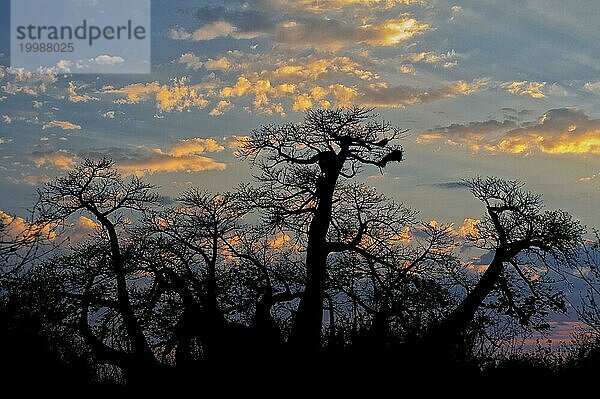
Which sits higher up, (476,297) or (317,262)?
(317,262)

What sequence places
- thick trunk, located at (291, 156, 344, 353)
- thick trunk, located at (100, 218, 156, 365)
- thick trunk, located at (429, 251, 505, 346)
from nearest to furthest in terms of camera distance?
1. thick trunk, located at (291, 156, 344, 353)
2. thick trunk, located at (429, 251, 505, 346)
3. thick trunk, located at (100, 218, 156, 365)

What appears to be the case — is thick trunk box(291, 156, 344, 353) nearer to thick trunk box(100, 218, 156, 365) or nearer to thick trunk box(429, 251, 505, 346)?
thick trunk box(429, 251, 505, 346)

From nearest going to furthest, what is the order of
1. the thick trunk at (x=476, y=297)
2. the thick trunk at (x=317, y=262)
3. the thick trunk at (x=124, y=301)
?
the thick trunk at (x=317, y=262) → the thick trunk at (x=476, y=297) → the thick trunk at (x=124, y=301)

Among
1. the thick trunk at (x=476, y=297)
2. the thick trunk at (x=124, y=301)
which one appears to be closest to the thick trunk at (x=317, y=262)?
the thick trunk at (x=476, y=297)

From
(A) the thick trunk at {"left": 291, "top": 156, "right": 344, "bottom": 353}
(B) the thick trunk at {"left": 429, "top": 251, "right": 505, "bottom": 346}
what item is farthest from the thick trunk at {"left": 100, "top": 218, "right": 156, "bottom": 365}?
(B) the thick trunk at {"left": 429, "top": 251, "right": 505, "bottom": 346}

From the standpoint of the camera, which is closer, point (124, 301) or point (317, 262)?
point (317, 262)

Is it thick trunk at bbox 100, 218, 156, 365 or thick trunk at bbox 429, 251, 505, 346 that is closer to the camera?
thick trunk at bbox 429, 251, 505, 346

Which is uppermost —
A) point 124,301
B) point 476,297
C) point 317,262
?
point 317,262

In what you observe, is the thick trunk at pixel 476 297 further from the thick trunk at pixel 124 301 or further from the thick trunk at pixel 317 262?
the thick trunk at pixel 124 301

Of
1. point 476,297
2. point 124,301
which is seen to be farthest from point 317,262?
point 124,301

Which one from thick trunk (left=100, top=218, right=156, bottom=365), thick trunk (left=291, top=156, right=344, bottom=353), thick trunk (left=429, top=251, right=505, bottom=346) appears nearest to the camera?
thick trunk (left=291, top=156, right=344, bottom=353)

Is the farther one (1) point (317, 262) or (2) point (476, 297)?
(2) point (476, 297)

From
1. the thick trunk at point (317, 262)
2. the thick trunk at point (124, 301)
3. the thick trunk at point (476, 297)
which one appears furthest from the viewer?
the thick trunk at point (124, 301)

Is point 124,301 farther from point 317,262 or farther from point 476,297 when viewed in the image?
point 476,297
